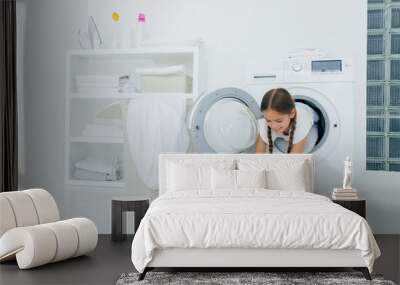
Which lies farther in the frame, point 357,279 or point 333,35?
A: point 333,35

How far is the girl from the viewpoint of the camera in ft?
21.0

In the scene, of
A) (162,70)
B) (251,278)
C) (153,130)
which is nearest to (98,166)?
(153,130)

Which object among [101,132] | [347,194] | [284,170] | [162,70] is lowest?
[347,194]

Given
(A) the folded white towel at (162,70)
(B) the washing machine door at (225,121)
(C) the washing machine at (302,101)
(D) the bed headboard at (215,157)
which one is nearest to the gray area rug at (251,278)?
(D) the bed headboard at (215,157)

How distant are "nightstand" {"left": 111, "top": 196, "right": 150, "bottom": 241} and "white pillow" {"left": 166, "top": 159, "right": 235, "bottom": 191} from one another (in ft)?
1.03

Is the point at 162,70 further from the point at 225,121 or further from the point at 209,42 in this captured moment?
the point at 225,121

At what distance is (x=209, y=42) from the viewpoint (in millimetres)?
6527

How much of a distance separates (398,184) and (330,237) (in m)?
2.41

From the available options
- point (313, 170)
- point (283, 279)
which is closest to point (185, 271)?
point (283, 279)

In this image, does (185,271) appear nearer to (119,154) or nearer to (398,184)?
(119,154)

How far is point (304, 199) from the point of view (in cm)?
509

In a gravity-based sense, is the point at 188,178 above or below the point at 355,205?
above

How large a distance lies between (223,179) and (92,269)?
1.54 m

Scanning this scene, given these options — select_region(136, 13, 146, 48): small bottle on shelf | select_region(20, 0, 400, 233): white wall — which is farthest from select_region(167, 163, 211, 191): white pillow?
select_region(136, 13, 146, 48): small bottle on shelf
